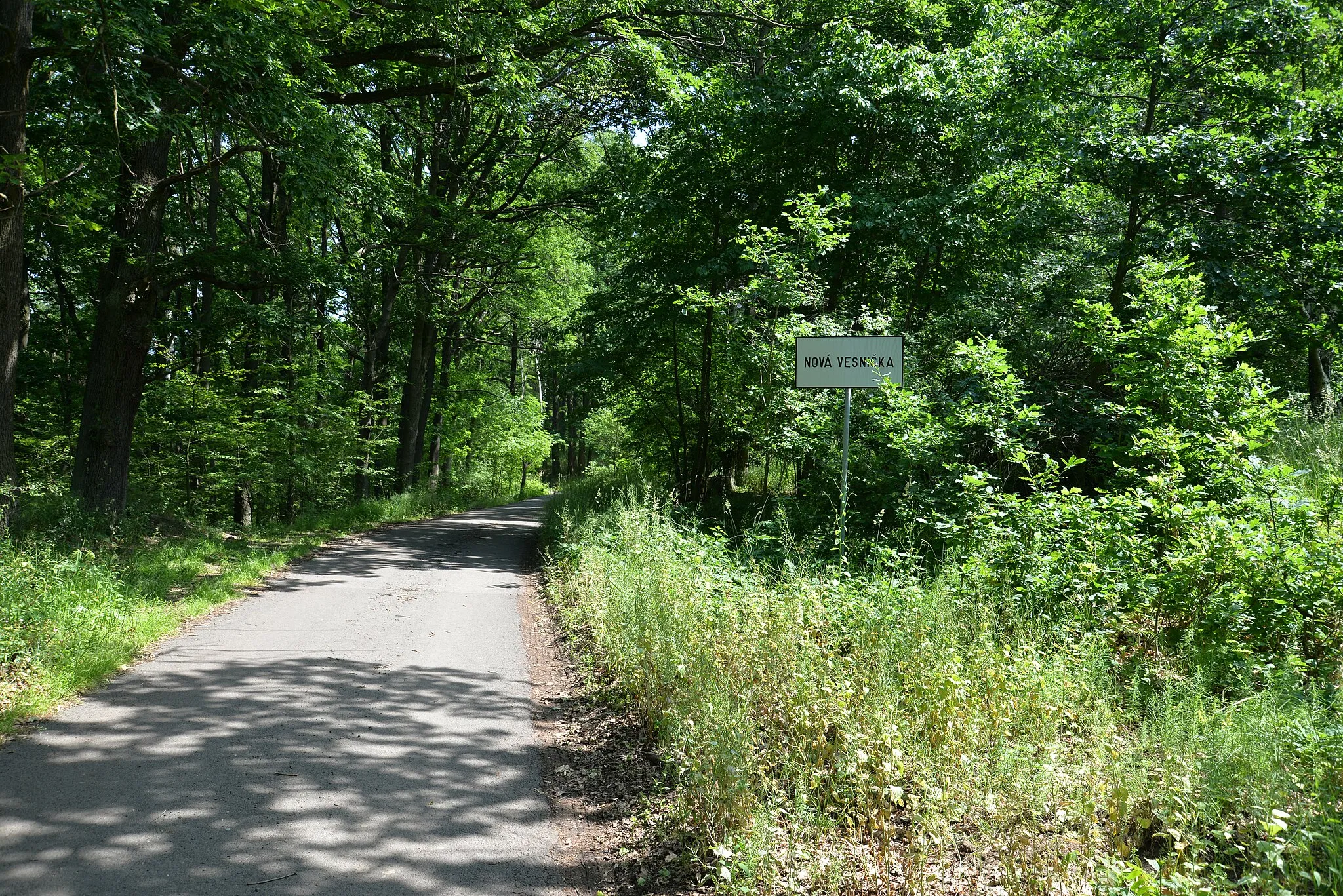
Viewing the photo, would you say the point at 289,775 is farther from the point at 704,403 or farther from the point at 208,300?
the point at 208,300

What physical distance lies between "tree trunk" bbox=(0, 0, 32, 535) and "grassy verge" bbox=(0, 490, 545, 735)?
42.4 inches

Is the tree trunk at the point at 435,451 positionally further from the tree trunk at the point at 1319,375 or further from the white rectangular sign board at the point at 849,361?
the tree trunk at the point at 1319,375

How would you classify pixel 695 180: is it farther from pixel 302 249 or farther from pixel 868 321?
pixel 302 249

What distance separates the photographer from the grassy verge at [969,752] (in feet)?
10.9

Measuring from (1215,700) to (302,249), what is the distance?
14339mm

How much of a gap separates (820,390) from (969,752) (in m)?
7.42

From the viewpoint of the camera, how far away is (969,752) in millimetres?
4008

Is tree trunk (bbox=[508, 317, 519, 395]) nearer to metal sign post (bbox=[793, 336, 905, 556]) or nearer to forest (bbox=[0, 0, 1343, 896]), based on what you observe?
forest (bbox=[0, 0, 1343, 896])

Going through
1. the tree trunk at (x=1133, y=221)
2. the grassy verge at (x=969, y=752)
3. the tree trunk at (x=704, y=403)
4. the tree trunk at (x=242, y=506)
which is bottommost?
the tree trunk at (x=242, y=506)

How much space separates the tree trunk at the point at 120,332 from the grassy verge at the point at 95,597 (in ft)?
4.41

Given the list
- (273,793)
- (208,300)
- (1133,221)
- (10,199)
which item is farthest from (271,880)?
(208,300)

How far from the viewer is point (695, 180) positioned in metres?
15.0

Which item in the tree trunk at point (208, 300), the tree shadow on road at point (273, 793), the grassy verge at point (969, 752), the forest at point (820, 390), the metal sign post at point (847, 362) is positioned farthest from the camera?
the tree trunk at point (208, 300)

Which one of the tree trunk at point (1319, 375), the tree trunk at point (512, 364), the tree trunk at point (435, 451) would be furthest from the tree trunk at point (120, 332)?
the tree trunk at point (512, 364)
